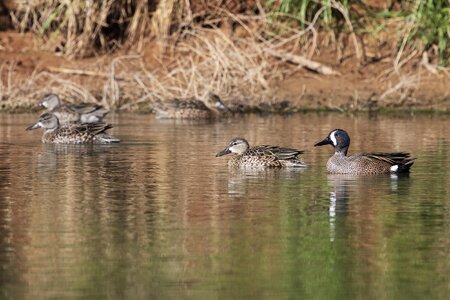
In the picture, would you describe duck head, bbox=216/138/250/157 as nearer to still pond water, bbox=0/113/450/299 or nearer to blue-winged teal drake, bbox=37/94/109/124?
still pond water, bbox=0/113/450/299

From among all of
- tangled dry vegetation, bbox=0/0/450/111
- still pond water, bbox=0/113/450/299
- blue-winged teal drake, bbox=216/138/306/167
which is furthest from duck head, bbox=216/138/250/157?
tangled dry vegetation, bbox=0/0/450/111

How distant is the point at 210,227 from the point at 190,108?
1312 cm

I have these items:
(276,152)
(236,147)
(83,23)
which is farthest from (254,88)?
(276,152)

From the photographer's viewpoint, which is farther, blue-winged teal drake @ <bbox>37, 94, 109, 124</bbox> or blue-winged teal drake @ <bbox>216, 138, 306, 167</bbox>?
blue-winged teal drake @ <bbox>37, 94, 109, 124</bbox>

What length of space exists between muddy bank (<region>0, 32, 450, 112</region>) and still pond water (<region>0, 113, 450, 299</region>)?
265 inches

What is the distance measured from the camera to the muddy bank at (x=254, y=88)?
84.3ft

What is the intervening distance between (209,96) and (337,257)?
15.1m

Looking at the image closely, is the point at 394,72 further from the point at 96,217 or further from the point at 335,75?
the point at 96,217

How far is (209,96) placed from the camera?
Answer: 2530 cm

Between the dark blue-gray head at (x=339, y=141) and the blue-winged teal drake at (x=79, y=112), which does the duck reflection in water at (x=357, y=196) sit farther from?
the blue-winged teal drake at (x=79, y=112)

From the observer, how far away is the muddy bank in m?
25.7

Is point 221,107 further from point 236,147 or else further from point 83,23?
point 236,147

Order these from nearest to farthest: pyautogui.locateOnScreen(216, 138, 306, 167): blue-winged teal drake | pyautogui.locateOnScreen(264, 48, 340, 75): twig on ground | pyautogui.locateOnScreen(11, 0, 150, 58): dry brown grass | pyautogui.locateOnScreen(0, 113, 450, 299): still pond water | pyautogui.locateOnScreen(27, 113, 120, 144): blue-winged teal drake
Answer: pyautogui.locateOnScreen(0, 113, 450, 299): still pond water
pyautogui.locateOnScreen(216, 138, 306, 167): blue-winged teal drake
pyautogui.locateOnScreen(27, 113, 120, 144): blue-winged teal drake
pyautogui.locateOnScreen(264, 48, 340, 75): twig on ground
pyautogui.locateOnScreen(11, 0, 150, 58): dry brown grass

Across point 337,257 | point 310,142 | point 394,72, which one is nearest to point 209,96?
point 394,72
